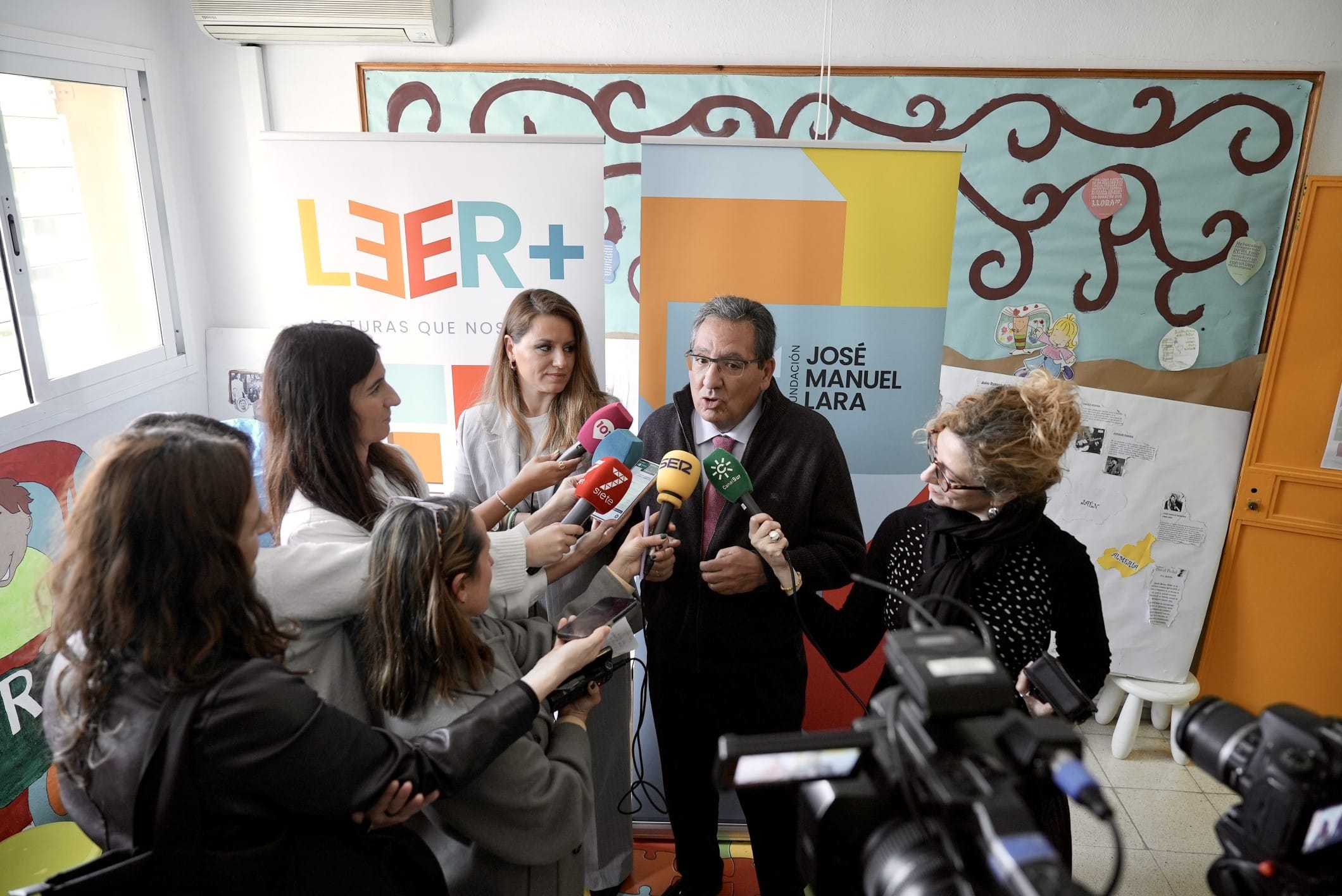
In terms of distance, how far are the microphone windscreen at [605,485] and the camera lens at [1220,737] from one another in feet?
3.90

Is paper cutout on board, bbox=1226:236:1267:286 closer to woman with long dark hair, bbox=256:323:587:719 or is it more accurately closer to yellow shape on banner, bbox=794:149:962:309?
yellow shape on banner, bbox=794:149:962:309

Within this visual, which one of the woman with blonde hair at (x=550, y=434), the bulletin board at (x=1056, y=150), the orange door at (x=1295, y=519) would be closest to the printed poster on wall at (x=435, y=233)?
the woman with blonde hair at (x=550, y=434)

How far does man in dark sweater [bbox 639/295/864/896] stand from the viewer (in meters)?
1.92

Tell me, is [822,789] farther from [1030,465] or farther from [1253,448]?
[1253,448]

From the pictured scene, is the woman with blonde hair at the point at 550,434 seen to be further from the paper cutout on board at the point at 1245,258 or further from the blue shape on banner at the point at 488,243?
the paper cutout on board at the point at 1245,258

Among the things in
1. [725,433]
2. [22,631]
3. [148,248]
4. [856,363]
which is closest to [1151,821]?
[856,363]

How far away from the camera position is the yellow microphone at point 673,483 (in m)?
1.78

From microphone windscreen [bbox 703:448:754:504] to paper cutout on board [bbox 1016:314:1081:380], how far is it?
6.55 ft

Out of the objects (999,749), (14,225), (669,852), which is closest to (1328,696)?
(669,852)

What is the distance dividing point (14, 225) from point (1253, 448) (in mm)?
4414

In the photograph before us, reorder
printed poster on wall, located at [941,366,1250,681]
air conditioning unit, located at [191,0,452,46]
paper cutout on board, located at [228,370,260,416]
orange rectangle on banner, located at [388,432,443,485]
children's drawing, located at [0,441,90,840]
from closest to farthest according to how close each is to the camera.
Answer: children's drawing, located at [0,441,90,840]
orange rectangle on banner, located at [388,432,443,485]
air conditioning unit, located at [191,0,452,46]
printed poster on wall, located at [941,366,1250,681]
paper cutout on board, located at [228,370,260,416]

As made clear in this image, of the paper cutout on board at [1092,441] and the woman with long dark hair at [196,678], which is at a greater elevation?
the woman with long dark hair at [196,678]

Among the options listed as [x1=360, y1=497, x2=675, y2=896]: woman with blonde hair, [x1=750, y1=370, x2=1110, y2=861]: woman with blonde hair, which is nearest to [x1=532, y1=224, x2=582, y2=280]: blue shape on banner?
[x1=750, y1=370, x2=1110, y2=861]: woman with blonde hair

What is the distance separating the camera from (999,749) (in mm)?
679
